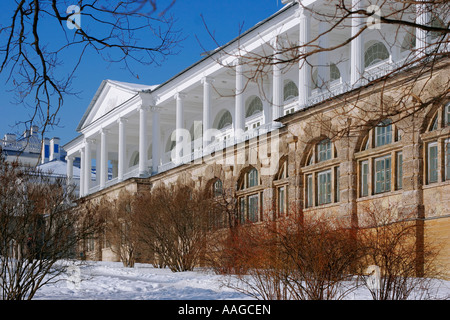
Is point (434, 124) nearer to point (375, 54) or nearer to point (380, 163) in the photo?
point (380, 163)

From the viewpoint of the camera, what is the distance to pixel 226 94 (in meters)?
45.8

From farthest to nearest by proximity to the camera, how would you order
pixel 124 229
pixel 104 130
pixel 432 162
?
pixel 104 130, pixel 124 229, pixel 432 162

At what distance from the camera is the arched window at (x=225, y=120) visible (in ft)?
159

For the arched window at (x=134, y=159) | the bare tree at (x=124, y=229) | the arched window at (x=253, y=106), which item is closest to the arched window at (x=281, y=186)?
the bare tree at (x=124, y=229)

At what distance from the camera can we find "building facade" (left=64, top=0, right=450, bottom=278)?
24625 millimetres

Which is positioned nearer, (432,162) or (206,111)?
(432,162)

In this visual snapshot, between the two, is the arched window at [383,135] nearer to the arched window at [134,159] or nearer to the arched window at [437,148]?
the arched window at [437,148]

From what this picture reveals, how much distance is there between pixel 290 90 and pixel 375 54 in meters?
7.86

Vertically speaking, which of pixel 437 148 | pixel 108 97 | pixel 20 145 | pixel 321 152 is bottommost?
pixel 437 148

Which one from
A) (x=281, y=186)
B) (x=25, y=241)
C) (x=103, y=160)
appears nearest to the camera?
(x=25, y=241)

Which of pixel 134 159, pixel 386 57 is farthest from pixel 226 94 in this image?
pixel 134 159

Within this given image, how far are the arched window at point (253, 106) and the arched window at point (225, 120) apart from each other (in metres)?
2.52

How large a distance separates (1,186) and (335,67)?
20754 millimetres
